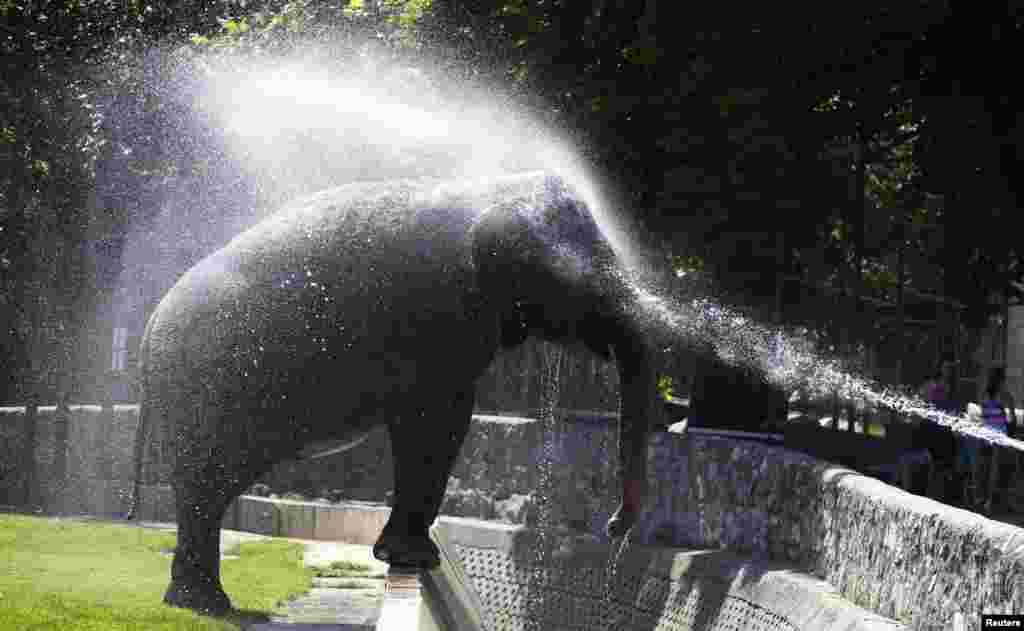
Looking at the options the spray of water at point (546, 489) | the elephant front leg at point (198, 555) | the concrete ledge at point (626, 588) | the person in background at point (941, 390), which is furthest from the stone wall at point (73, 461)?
the elephant front leg at point (198, 555)

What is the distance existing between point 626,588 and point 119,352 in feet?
66.7

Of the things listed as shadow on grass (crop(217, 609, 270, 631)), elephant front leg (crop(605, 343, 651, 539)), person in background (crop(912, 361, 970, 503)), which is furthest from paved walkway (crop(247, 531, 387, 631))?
person in background (crop(912, 361, 970, 503))

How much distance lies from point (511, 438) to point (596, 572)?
9.20ft

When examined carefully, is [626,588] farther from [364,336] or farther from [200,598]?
[200,598]

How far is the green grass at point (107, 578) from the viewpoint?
8820mm

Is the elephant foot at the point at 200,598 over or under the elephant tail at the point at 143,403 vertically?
under

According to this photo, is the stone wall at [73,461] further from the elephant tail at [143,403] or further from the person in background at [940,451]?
the elephant tail at [143,403]

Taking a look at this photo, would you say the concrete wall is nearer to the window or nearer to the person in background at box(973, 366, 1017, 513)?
the person in background at box(973, 366, 1017, 513)

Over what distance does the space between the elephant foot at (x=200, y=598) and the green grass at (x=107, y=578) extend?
11 centimetres

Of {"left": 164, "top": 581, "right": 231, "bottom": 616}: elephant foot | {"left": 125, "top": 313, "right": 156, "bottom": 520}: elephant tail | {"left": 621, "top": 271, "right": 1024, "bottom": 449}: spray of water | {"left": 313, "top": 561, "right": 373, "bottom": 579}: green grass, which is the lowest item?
{"left": 313, "top": 561, "right": 373, "bottom": 579}: green grass

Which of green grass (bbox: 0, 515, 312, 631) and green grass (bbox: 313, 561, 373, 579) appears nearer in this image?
green grass (bbox: 0, 515, 312, 631)

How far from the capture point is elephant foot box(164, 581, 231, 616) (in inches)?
408

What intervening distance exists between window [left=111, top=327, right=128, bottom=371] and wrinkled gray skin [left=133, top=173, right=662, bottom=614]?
21802 millimetres

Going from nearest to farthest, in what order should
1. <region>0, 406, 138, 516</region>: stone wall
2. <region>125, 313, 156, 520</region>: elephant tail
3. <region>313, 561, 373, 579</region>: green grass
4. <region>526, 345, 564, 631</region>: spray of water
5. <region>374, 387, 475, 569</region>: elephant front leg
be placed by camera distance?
<region>374, 387, 475, 569</region>: elephant front leg < <region>125, 313, 156, 520</region>: elephant tail < <region>313, 561, 373, 579</region>: green grass < <region>526, 345, 564, 631</region>: spray of water < <region>0, 406, 138, 516</region>: stone wall
